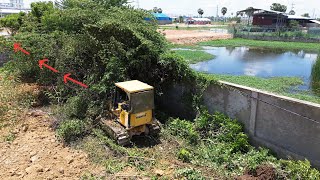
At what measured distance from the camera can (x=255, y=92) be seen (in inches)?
255

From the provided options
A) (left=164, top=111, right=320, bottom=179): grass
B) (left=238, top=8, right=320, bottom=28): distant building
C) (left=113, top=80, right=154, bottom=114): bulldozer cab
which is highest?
(left=238, top=8, right=320, bottom=28): distant building

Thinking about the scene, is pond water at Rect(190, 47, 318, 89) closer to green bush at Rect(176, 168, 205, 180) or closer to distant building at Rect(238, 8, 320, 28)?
green bush at Rect(176, 168, 205, 180)

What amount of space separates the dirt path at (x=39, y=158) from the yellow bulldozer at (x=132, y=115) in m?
0.92

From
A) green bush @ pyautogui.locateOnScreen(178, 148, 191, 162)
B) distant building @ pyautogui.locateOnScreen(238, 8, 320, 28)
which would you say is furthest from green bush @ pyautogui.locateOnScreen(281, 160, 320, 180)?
distant building @ pyautogui.locateOnScreen(238, 8, 320, 28)

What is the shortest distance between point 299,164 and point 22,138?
6.51 metres

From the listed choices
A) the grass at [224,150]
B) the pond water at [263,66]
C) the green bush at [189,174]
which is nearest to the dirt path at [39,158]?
the green bush at [189,174]

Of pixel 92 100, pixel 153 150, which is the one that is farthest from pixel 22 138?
pixel 153 150

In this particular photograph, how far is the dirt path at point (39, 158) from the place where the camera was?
17.7ft

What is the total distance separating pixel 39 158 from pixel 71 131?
41.8 inches

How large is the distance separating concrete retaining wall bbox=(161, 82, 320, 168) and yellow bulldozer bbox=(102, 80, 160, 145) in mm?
1924

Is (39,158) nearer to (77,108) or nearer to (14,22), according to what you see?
(77,108)

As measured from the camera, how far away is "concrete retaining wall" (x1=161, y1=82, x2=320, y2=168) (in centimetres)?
563

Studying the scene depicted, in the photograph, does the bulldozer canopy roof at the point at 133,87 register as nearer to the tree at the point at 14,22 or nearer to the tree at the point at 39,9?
the tree at the point at 39,9

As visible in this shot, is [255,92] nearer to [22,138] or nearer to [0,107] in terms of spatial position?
[22,138]
